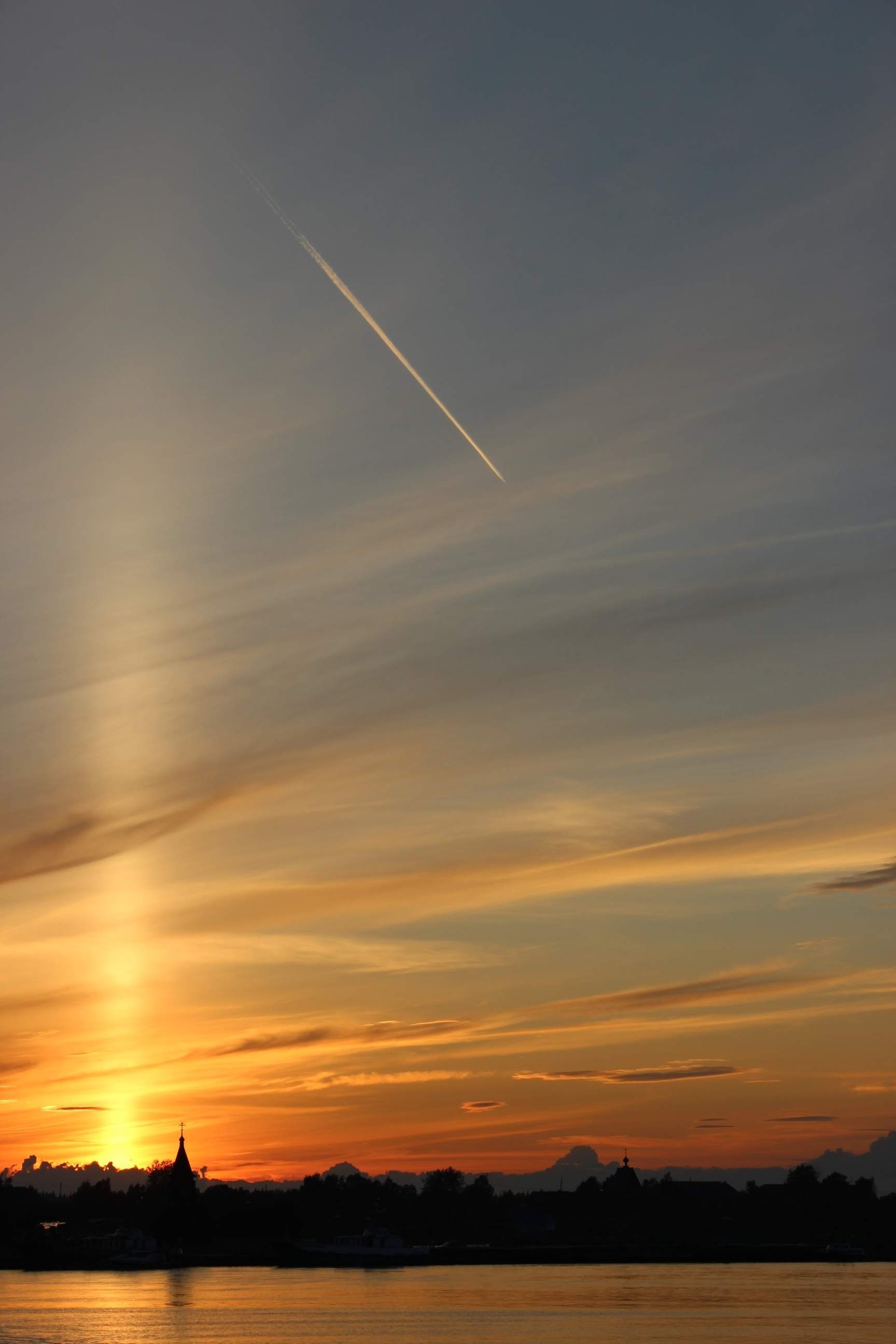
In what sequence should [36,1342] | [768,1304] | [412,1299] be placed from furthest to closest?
[412,1299] → [768,1304] → [36,1342]

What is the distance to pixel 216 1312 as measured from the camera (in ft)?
586

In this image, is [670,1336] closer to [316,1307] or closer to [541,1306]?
[541,1306]

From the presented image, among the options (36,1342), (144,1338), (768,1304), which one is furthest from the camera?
(768,1304)

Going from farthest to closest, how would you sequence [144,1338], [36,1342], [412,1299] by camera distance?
[412,1299] → [144,1338] → [36,1342]

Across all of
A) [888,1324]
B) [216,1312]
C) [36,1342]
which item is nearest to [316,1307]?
[216,1312]

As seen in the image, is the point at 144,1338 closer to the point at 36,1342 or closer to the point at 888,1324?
the point at 36,1342

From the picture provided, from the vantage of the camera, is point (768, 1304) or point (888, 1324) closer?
point (888, 1324)

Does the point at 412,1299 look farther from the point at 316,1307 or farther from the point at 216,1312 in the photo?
the point at 216,1312

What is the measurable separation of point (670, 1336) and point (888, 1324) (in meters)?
25.1

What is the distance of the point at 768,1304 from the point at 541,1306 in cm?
2736

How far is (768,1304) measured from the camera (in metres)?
178

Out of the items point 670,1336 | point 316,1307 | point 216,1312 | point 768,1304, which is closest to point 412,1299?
point 316,1307

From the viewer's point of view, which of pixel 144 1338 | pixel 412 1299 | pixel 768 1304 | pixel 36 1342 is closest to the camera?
pixel 36 1342

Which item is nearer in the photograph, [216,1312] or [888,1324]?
[888,1324]
